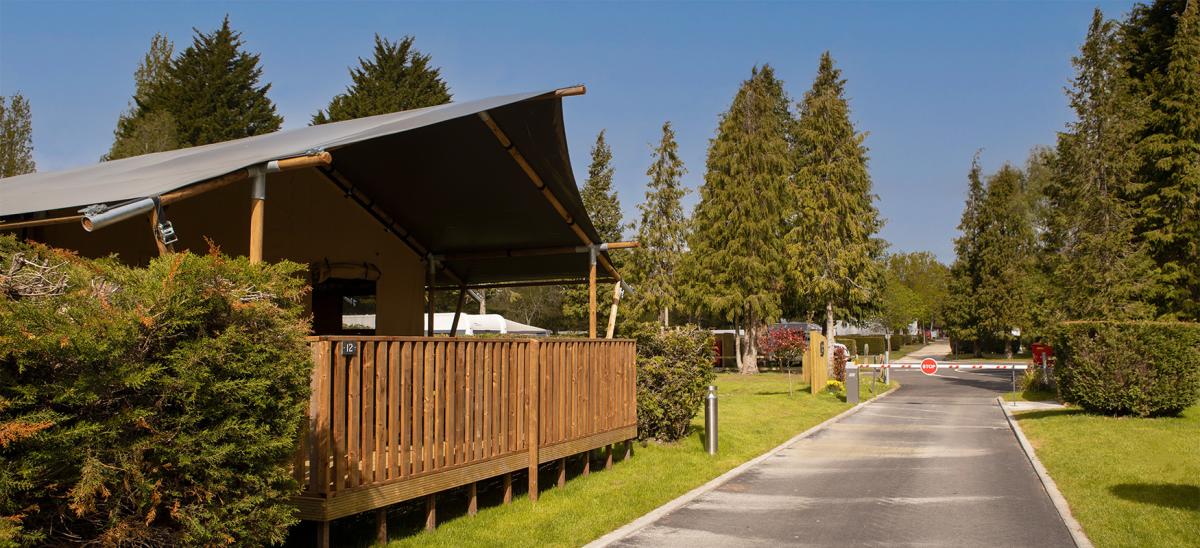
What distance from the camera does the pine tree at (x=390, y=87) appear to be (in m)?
43.2

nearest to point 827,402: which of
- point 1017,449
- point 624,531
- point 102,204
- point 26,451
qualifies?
point 1017,449

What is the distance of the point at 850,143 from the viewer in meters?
33.8

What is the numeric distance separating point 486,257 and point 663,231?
28914 millimetres

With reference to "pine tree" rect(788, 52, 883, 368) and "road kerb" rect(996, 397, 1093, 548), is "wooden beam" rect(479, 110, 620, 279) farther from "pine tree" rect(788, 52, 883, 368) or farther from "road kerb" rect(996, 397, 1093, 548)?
"pine tree" rect(788, 52, 883, 368)

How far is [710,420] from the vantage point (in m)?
12.4

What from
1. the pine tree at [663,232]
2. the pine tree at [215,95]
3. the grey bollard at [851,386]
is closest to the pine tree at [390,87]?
the pine tree at [215,95]

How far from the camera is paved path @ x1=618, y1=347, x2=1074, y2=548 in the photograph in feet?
24.8

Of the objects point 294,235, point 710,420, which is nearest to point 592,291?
point 710,420

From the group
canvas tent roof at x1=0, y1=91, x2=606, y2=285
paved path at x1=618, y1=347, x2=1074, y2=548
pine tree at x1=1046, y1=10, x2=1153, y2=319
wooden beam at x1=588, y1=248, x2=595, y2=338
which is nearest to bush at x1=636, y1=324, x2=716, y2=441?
wooden beam at x1=588, y1=248, x2=595, y2=338

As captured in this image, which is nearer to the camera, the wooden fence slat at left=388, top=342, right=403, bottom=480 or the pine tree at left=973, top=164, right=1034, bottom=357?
the wooden fence slat at left=388, top=342, right=403, bottom=480

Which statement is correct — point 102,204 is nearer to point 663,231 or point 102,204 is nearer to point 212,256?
point 212,256

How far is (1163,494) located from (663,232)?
1328 inches

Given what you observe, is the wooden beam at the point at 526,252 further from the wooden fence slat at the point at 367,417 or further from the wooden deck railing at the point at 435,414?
the wooden fence slat at the point at 367,417

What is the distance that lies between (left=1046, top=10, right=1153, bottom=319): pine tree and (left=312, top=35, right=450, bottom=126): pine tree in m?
29.3
